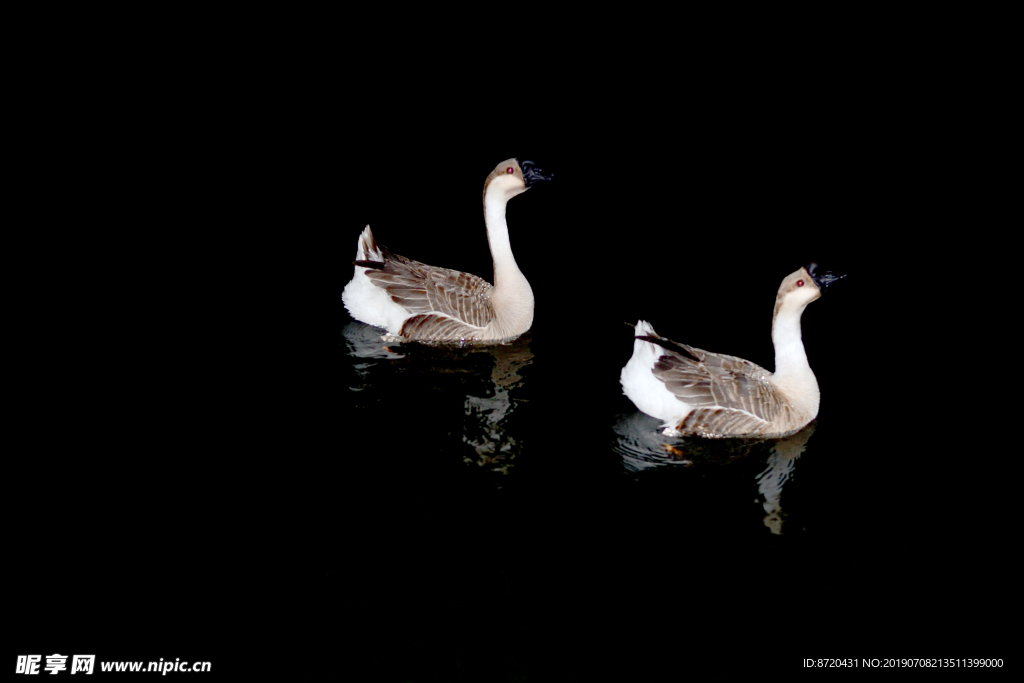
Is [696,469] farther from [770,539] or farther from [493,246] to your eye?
[493,246]

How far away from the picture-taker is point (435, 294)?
23.2ft

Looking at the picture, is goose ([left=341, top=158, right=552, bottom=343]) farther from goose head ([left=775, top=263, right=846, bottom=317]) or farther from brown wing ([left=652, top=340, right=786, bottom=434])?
goose head ([left=775, top=263, right=846, bottom=317])

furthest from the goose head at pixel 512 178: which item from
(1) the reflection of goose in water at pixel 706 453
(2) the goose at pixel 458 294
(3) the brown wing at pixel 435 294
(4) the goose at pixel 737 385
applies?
(1) the reflection of goose in water at pixel 706 453

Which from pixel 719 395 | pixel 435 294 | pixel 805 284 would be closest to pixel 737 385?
pixel 719 395

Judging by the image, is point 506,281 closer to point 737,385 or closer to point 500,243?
point 500,243

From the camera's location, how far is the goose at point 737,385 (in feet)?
18.4

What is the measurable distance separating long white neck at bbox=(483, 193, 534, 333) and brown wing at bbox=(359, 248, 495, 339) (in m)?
0.11

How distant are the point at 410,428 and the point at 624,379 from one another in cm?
144

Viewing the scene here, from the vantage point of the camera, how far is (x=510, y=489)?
526 cm

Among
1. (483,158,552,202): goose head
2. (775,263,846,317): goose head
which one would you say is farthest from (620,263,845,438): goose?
(483,158,552,202): goose head

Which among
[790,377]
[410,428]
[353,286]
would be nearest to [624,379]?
[790,377]

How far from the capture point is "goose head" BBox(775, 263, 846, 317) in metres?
5.51

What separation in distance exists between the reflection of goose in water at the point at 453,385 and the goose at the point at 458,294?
117 millimetres

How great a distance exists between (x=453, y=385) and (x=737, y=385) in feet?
6.43
